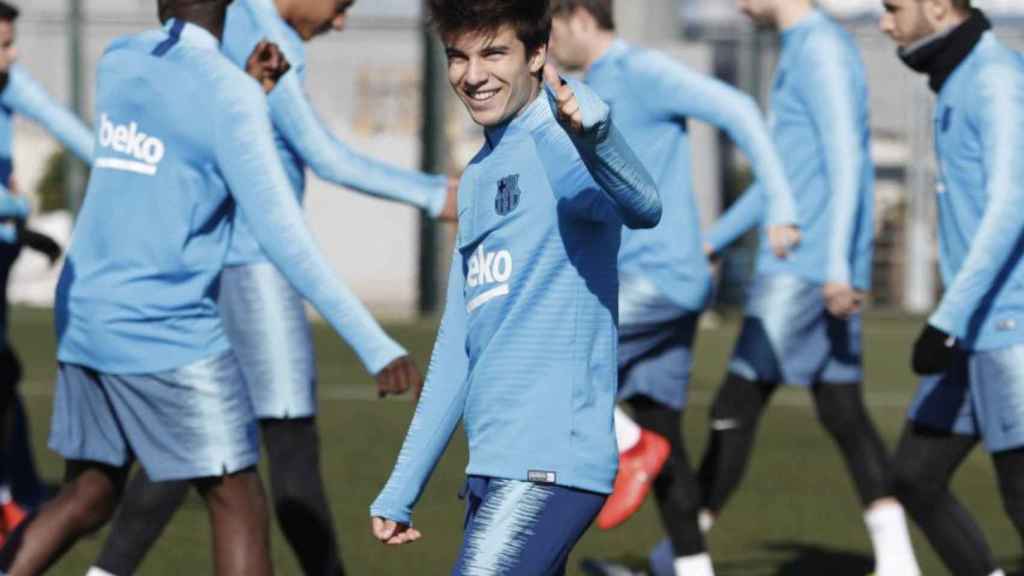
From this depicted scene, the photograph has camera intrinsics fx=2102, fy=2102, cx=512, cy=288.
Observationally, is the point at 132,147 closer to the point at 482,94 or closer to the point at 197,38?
the point at 197,38

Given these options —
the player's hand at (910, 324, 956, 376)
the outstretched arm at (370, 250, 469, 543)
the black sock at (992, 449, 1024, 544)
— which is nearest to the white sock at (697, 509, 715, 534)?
the black sock at (992, 449, 1024, 544)

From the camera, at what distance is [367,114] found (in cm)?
2059

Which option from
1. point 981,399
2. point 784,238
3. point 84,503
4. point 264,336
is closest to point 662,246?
point 784,238

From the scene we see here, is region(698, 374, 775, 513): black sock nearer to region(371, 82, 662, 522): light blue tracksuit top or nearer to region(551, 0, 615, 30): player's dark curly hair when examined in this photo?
region(551, 0, 615, 30): player's dark curly hair

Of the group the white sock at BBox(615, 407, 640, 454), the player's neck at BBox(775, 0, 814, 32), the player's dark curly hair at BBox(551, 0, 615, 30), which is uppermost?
the player's dark curly hair at BBox(551, 0, 615, 30)

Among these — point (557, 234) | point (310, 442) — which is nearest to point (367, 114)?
point (310, 442)

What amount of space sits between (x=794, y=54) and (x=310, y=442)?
222 cm

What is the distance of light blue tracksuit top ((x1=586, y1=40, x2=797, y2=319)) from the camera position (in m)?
6.55

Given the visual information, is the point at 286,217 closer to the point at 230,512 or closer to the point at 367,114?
the point at 230,512

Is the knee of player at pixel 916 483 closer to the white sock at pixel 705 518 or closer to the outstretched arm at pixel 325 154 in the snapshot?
the white sock at pixel 705 518

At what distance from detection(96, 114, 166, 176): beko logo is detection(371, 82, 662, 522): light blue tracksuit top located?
3.42ft

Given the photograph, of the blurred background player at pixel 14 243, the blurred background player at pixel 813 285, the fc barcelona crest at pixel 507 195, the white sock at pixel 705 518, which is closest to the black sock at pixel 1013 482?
the blurred background player at pixel 813 285

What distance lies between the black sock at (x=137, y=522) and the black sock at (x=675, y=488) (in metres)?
1.82

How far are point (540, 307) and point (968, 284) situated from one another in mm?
1820
